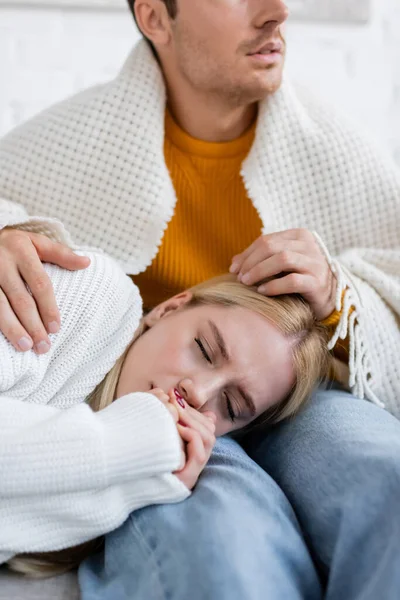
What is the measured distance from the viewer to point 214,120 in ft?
5.03

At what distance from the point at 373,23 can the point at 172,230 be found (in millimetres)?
1200

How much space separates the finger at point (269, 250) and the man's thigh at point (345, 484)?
0.23 m

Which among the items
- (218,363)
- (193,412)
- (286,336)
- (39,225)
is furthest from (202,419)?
(39,225)

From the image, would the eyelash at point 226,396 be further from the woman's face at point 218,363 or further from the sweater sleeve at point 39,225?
the sweater sleeve at point 39,225

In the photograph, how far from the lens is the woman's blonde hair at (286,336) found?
112 centimetres

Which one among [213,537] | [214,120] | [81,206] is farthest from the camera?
[214,120]

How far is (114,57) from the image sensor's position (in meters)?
2.18

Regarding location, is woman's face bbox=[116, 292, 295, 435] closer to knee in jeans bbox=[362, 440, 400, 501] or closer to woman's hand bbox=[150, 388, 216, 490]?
woman's hand bbox=[150, 388, 216, 490]

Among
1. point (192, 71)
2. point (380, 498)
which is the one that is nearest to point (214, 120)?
point (192, 71)

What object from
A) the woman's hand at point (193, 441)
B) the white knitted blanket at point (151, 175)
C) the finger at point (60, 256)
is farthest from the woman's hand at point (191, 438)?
the white knitted blanket at point (151, 175)

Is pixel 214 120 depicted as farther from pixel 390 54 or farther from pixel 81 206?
pixel 390 54

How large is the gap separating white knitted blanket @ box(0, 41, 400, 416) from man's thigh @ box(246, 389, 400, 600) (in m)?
0.39

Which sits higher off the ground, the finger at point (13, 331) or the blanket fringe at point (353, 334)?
the finger at point (13, 331)

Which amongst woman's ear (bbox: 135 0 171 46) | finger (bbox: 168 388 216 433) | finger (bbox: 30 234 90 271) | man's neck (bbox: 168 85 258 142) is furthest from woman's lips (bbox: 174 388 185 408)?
woman's ear (bbox: 135 0 171 46)
